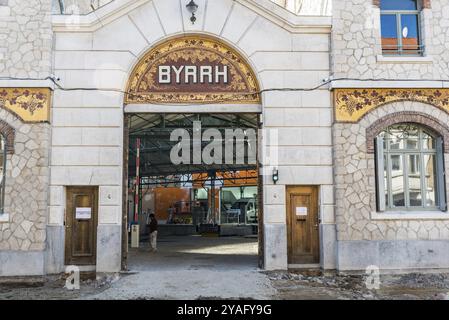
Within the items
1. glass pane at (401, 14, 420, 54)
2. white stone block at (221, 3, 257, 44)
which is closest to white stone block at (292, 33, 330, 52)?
white stone block at (221, 3, 257, 44)

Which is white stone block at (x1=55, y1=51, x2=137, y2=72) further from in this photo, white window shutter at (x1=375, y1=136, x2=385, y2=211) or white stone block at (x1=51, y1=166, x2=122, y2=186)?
white window shutter at (x1=375, y1=136, x2=385, y2=211)

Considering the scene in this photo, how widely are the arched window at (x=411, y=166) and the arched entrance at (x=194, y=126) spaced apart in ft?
10.7

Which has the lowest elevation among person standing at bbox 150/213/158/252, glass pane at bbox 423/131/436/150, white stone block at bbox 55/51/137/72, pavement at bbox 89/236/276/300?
pavement at bbox 89/236/276/300

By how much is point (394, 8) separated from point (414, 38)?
0.95m

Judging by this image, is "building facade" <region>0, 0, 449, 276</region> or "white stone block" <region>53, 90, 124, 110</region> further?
"white stone block" <region>53, 90, 124, 110</region>

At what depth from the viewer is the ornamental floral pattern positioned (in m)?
11.3

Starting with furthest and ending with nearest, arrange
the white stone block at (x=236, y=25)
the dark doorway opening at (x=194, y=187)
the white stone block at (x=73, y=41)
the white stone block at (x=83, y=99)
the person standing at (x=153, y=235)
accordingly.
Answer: the person standing at (x=153, y=235) < the dark doorway opening at (x=194, y=187) < the white stone block at (x=236, y=25) < the white stone block at (x=73, y=41) < the white stone block at (x=83, y=99)

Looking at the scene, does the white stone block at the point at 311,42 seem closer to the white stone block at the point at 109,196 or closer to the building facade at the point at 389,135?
the building facade at the point at 389,135

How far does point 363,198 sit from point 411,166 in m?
1.64

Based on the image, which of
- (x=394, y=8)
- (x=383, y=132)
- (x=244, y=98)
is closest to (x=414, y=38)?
(x=394, y=8)

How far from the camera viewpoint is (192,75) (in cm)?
1170

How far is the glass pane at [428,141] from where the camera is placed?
11.7 meters

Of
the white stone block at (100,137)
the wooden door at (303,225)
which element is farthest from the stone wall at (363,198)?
the white stone block at (100,137)
